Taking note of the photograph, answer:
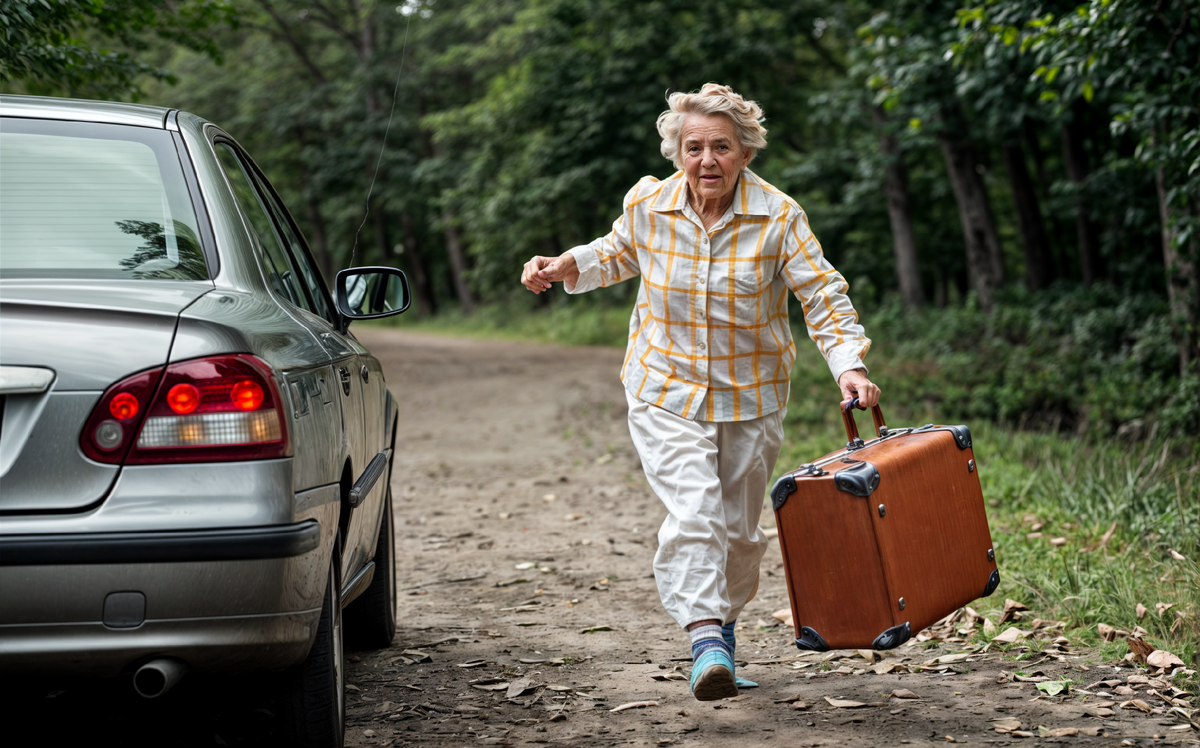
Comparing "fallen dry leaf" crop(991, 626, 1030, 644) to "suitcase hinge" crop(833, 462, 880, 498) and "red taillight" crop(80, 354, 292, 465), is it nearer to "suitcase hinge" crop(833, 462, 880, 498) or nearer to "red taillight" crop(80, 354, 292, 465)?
"suitcase hinge" crop(833, 462, 880, 498)

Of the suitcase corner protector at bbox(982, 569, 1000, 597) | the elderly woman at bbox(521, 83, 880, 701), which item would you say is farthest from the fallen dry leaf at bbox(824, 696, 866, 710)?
the suitcase corner protector at bbox(982, 569, 1000, 597)

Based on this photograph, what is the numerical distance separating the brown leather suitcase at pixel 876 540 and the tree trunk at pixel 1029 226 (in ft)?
57.6

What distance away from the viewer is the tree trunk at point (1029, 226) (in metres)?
19.8

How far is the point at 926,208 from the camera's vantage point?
2762 centimetres

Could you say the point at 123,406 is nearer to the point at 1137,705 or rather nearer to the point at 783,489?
the point at 783,489

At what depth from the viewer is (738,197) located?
11.9 ft

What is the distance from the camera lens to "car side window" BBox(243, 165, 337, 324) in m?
3.77

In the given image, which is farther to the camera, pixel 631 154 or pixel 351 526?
pixel 631 154

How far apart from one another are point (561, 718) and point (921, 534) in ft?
3.95

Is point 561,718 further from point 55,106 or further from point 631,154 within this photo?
point 631,154

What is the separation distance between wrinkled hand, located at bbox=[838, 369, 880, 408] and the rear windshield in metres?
1.88

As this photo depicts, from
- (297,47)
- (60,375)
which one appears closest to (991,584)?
(60,375)

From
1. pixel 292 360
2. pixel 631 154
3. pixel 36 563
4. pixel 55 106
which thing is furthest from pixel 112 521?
pixel 631 154

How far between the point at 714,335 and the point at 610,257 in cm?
49
